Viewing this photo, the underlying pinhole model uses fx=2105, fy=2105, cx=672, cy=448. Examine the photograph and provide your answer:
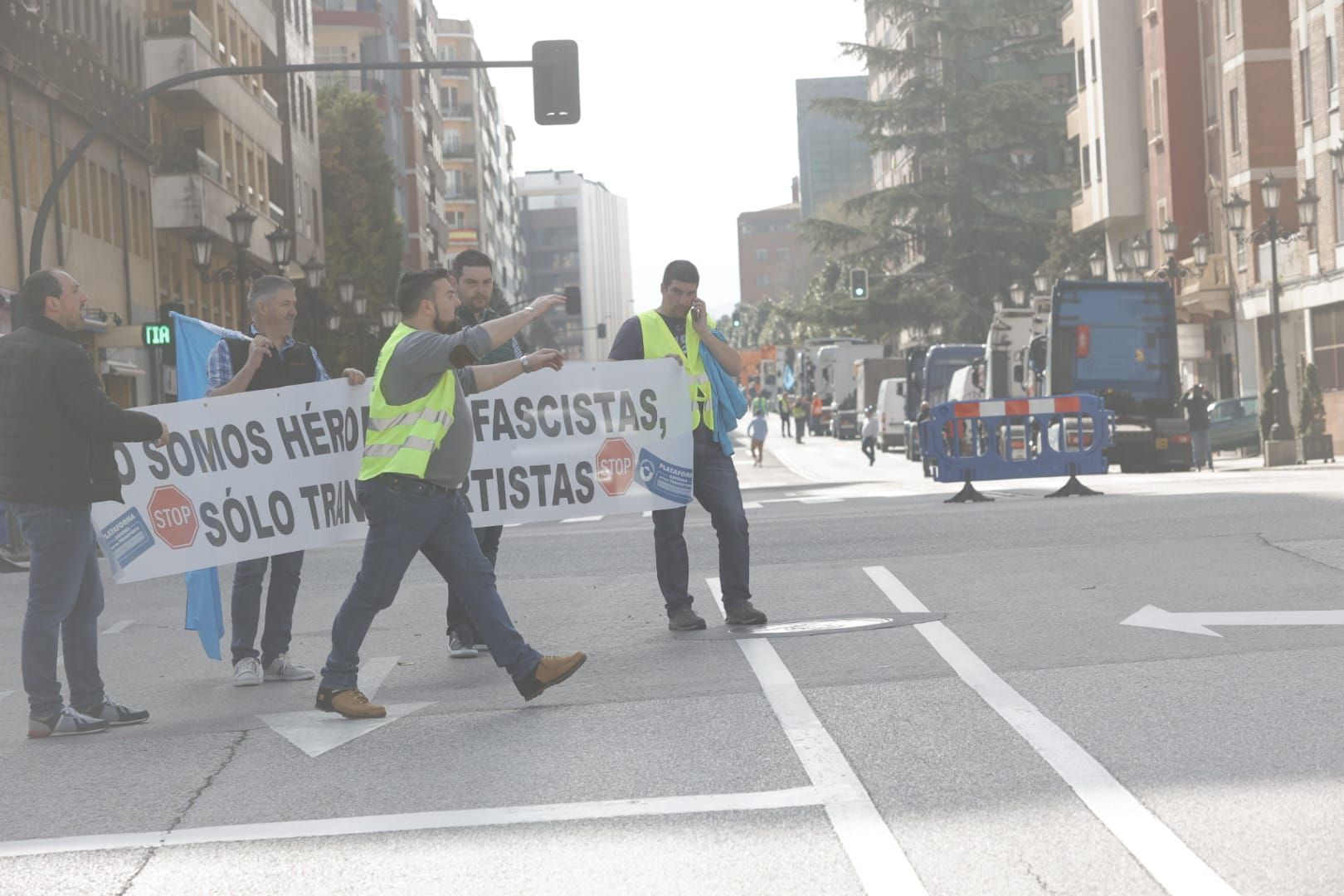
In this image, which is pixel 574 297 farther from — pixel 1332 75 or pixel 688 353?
pixel 688 353

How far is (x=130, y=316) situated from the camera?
42125 millimetres

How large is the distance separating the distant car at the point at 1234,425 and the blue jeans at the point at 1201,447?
855cm

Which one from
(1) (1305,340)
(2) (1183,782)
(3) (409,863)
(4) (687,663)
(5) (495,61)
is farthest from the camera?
(1) (1305,340)

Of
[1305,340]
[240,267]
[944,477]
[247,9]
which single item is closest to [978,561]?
[944,477]

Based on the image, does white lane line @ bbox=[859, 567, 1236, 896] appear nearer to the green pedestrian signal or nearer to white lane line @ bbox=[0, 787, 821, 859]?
white lane line @ bbox=[0, 787, 821, 859]

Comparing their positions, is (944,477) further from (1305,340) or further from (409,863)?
(1305,340)

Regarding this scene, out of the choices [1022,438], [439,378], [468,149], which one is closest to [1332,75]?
[1022,438]

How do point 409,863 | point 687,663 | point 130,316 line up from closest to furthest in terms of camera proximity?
point 409,863
point 687,663
point 130,316

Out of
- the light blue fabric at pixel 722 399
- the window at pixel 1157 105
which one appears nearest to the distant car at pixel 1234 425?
the window at pixel 1157 105

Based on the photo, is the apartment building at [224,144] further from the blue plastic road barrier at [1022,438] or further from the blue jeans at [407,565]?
the blue jeans at [407,565]

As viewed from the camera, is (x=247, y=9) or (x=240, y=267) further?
(x=247, y=9)

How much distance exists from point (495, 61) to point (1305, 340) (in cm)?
3196

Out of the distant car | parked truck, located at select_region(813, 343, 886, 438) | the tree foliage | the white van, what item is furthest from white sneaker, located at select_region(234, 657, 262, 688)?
parked truck, located at select_region(813, 343, 886, 438)

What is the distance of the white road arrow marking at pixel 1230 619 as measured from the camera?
10.0 meters
